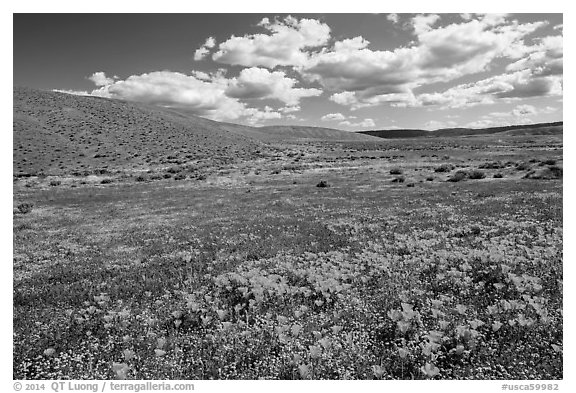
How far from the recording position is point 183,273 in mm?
10430

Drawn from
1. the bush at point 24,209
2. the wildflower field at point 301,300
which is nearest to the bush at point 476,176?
the wildflower field at point 301,300

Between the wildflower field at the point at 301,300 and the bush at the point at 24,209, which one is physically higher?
the bush at the point at 24,209

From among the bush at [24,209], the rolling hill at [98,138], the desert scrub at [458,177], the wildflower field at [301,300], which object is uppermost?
the rolling hill at [98,138]

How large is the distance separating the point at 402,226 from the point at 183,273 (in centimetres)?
922

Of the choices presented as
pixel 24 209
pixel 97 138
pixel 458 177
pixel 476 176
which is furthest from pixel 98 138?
pixel 476 176

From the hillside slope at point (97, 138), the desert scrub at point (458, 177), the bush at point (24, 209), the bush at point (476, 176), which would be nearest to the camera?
the bush at point (24, 209)

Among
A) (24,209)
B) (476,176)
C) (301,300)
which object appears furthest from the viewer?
(476,176)

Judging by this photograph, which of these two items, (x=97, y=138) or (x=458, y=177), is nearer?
(x=458, y=177)

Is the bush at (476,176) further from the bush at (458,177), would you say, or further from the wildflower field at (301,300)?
the wildflower field at (301,300)

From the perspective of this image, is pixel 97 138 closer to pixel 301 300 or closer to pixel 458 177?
pixel 458 177

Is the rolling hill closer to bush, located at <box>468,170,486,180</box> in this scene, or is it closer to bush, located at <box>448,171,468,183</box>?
bush, located at <box>448,171,468,183</box>
